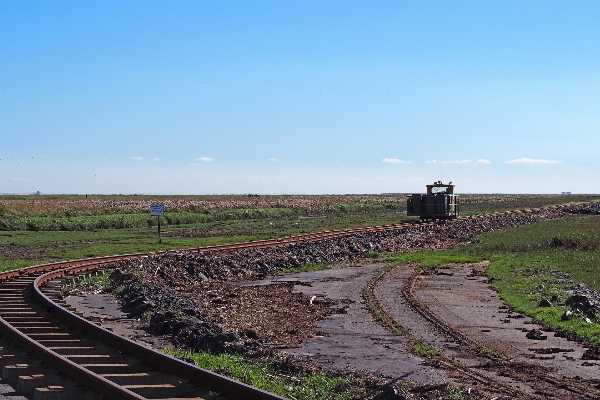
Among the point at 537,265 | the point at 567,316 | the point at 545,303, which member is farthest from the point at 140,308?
the point at 537,265

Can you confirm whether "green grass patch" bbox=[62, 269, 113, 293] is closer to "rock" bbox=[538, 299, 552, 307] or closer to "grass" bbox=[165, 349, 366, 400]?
"grass" bbox=[165, 349, 366, 400]

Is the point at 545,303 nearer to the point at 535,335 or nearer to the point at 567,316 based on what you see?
the point at 567,316

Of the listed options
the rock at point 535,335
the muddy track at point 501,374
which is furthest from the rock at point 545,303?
the muddy track at point 501,374

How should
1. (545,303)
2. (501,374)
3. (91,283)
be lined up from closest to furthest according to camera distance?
(501,374) → (545,303) → (91,283)

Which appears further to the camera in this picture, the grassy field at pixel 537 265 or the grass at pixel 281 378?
the grassy field at pixel 537 265

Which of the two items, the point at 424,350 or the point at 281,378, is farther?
the point at 424,350

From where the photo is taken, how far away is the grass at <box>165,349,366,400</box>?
30.1ft

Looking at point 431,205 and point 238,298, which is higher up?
point 431,205

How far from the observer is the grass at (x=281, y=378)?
30.1ft

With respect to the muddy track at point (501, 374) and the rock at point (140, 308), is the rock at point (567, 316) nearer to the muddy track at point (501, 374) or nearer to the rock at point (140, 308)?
the muddy track at point (501, 374)

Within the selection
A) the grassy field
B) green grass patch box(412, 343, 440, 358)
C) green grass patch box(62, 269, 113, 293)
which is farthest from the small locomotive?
green grass patch box(412, 343, 440, 358)

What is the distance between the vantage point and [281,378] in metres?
9.87

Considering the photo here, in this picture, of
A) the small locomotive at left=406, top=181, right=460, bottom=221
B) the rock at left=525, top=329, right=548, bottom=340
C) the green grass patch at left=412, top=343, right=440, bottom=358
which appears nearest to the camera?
the green grass patch at left=412, top=343, right=440, bottom=358

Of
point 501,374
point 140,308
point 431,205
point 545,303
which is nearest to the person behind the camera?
point 501,374
